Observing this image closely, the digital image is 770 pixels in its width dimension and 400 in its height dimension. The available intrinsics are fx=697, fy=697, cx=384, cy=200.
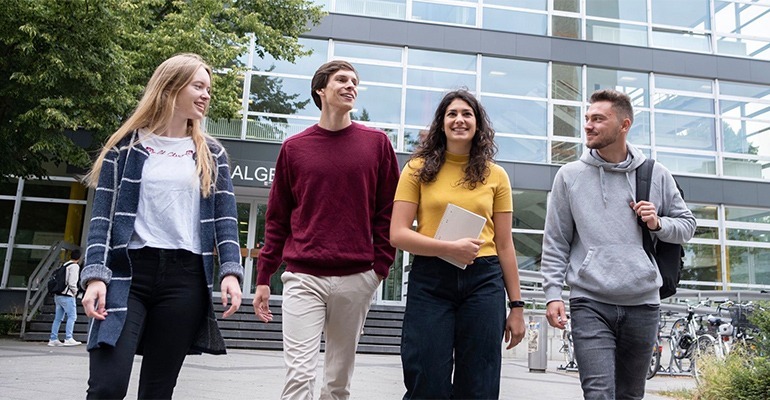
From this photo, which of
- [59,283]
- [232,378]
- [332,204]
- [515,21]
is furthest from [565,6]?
[332,204]

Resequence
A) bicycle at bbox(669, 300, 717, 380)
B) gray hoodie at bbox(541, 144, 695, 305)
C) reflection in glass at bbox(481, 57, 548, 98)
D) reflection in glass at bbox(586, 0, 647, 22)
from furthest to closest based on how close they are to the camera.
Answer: reflection in glass at bbox(586, 0, 647, 22) → reflection in glass at bbox(481, 57, 548, 98) → bicycle at bbox(669, 300, 717, 380) → gray hoodie at bbox(541, 144, 695, 305)

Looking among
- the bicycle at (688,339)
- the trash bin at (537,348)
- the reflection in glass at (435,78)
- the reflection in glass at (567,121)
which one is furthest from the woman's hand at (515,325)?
the reflection in glass at (567,121)

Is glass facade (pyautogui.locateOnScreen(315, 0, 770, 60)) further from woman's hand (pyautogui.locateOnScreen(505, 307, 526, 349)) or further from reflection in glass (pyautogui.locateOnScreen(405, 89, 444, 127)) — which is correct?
woman's hand (pyautogui.locateOnScreen(505, 307, 526, 349))

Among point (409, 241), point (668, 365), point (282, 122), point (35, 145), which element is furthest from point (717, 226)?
point (409, 241)

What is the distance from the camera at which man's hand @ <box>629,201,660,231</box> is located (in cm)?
352

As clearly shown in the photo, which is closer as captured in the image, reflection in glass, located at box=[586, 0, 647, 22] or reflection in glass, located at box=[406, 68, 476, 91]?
reflection in glass, located at box=[406, 68, 476, 91]

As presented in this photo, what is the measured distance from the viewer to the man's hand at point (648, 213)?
352 cm

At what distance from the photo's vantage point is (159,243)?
2934 mm

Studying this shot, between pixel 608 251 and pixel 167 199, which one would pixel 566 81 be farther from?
pixel 167 199

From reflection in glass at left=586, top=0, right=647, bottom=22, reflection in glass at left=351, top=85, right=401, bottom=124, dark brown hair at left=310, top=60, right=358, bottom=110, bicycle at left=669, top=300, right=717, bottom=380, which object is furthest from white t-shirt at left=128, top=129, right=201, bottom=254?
reflection in glass at left=586, top=0, right=647, bottom=22

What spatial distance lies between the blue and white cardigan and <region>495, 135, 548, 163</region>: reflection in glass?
16954mm

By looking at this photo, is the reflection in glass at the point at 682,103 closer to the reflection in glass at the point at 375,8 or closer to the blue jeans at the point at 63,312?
the reflection in glass at the point at 375,8

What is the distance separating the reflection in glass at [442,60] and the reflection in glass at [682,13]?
20.1 ft

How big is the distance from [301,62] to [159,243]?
56.0 feet
